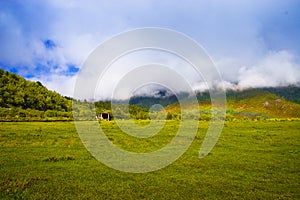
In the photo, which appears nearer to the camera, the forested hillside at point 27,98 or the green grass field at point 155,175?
the green grass field at point 155,175

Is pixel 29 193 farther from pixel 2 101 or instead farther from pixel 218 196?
pixel 2 101

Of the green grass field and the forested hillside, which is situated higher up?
the forested hillside

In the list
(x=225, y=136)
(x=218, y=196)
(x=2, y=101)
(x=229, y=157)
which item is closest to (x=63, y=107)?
(x=2, y=101)

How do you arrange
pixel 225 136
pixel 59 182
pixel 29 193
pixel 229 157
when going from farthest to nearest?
pixel 225 136
pixel 229 157
pixel 59 182
pixel 29 193

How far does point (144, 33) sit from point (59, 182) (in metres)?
12.8

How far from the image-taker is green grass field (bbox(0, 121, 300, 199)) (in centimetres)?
1276

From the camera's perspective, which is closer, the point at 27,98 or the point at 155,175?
the point at 155,175

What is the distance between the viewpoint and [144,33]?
22.2 m

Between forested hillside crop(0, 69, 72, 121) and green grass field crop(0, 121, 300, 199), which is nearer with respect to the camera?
green grass field crop(0, 121, 300, 199)

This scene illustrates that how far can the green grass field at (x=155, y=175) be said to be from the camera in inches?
502

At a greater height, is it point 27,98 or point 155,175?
point 27,98

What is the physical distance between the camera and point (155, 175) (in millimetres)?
16234

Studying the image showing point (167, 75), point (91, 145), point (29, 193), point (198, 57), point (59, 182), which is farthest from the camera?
point (91, 145)

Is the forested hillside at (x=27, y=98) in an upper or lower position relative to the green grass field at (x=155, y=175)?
upper
